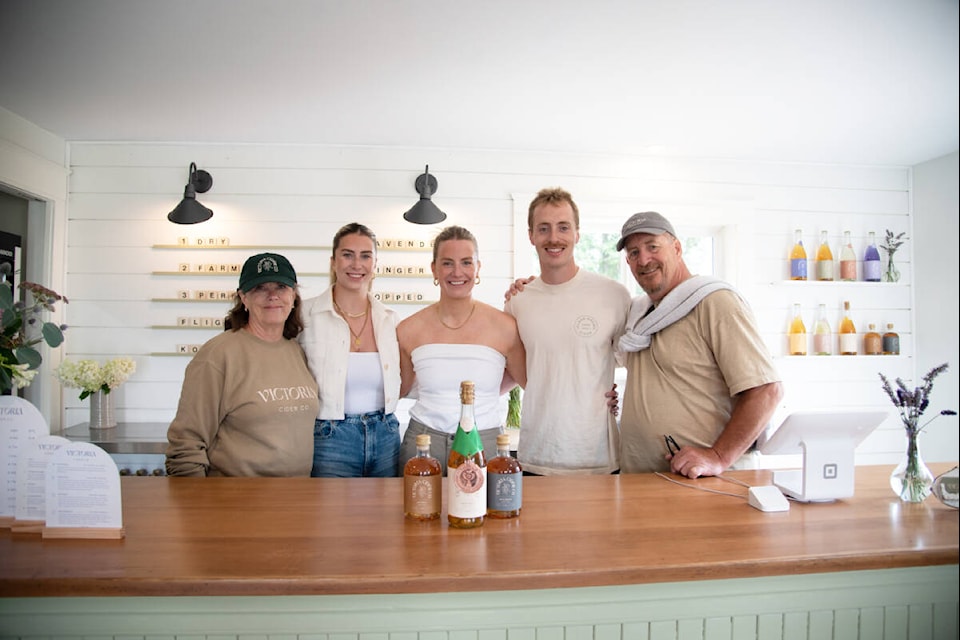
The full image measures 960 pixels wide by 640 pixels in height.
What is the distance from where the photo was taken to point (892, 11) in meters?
2.37

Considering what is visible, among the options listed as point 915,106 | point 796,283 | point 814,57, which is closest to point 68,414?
point 814,57

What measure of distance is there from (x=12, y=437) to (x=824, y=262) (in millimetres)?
4581

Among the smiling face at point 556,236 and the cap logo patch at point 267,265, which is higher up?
the smiling face at point 556,236

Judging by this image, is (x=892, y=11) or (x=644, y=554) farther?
(x=892, y=11)

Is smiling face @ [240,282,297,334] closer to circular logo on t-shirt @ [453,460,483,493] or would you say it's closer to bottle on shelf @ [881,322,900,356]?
circular logo on t-shirt @ [453,460,483,493]

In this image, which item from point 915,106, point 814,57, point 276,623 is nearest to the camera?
point 276,623

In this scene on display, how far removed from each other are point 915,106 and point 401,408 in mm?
3466

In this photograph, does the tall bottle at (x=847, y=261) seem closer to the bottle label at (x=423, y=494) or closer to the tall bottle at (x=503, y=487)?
the tall bottle at (x=503, y=487)

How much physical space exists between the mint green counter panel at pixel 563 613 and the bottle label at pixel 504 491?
0.24 meters

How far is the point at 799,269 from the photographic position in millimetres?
4242

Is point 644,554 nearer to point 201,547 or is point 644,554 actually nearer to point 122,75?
point 201,547

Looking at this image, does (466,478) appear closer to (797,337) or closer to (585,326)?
(585,326)

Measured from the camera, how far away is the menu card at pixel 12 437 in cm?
131

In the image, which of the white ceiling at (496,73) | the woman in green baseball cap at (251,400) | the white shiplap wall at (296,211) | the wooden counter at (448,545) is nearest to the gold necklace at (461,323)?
the woman in green baseball cap at (251,400)
